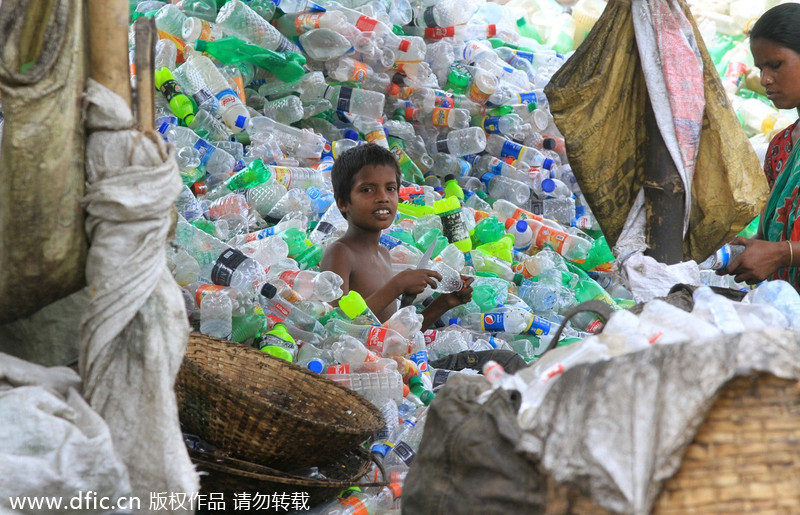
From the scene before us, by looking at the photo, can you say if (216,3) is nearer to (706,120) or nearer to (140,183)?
(706,120)

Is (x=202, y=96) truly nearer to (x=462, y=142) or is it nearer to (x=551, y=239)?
(x=462, y=142)

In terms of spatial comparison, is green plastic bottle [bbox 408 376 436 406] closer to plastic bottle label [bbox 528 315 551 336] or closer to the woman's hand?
plastic bottle label [bbox 528 315 551 336]

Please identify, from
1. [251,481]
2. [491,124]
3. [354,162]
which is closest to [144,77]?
[251,481]

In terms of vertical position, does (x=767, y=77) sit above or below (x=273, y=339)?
above

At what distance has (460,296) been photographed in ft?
13.5

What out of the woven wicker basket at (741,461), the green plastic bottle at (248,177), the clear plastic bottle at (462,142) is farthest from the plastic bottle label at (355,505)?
the clear plastic bottle at (462,142)

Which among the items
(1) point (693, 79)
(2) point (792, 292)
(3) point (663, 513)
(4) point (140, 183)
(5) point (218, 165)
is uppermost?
(1) point (693, 79)

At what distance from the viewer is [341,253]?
393cm

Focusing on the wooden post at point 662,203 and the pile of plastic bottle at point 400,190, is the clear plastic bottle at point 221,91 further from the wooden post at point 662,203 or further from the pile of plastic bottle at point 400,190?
the wooden post at point 662,203

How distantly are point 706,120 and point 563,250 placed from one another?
2.39m

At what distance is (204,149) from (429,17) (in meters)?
2.20

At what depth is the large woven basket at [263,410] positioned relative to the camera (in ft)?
7.80

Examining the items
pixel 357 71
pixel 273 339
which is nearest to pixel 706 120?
pixel 273 339

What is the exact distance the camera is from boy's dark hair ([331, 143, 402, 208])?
13.3 feet
